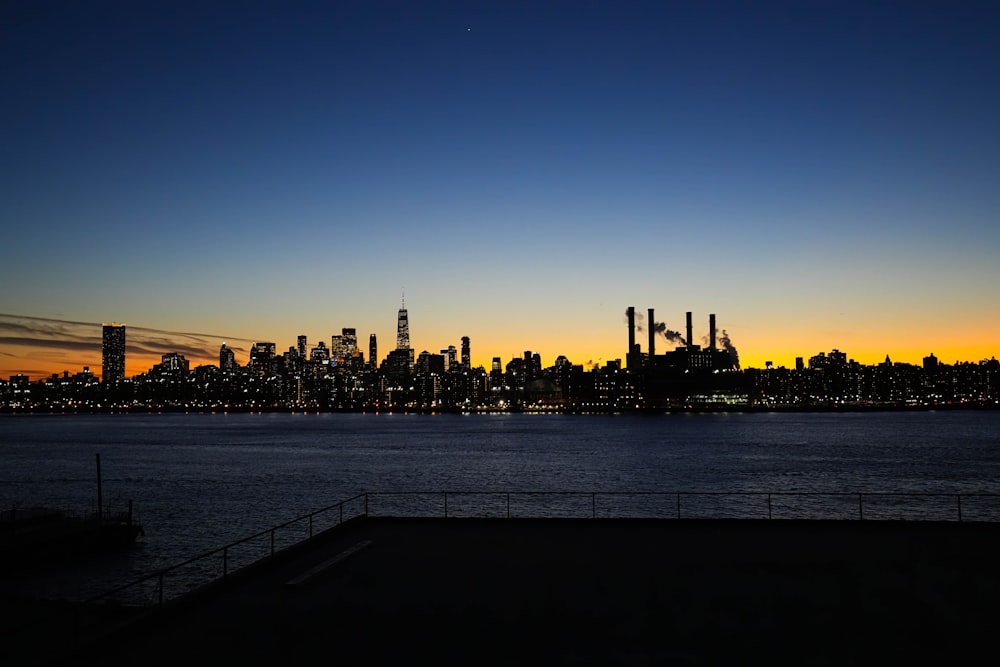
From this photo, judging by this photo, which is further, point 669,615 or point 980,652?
point 669,615

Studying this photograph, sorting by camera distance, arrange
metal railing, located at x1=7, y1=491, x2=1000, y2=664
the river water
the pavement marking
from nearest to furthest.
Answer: the pavement marking, metal railing, located at x1=7, y1=491, x2=1000, y2=664, the river water

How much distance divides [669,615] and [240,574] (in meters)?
9.99

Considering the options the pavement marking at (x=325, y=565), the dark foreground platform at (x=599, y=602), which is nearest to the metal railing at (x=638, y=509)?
the pavement marking at (x=325, y=565)

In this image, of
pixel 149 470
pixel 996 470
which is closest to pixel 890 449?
pixel 996 470

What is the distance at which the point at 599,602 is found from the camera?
664 inches

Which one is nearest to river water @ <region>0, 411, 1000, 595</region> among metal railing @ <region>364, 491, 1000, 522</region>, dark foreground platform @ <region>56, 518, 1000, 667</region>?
metal railing @ <region>364, 491, 1000, 522</region>

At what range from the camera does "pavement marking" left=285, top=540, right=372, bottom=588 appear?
18.6 meters

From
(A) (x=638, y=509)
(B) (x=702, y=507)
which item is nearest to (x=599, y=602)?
(B) (x=702, y=507)

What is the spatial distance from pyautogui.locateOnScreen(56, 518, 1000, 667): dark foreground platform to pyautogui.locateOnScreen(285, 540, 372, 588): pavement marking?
70 millimetres

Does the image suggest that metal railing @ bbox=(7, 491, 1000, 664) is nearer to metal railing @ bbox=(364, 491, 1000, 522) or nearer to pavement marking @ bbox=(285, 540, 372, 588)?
metal railing @ bbox=(364, 491, 1000, 522)

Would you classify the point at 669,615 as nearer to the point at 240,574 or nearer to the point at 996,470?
the point at 240,574

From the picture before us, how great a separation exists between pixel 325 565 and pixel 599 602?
7.38m

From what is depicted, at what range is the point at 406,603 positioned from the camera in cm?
1688

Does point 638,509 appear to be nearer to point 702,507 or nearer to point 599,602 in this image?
point 702,507
